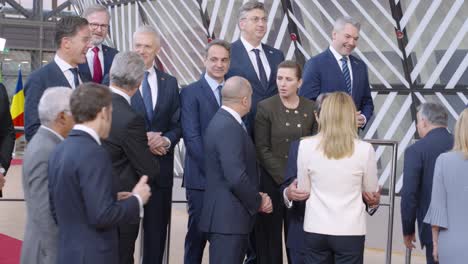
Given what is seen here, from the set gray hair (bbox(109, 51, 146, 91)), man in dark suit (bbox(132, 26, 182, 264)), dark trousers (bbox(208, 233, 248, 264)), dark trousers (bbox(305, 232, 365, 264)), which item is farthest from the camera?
man in dark suit (bbox(132, 26, 182, 264))

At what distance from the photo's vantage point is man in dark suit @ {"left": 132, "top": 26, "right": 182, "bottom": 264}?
6.09 meters

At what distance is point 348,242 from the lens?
16.3ft

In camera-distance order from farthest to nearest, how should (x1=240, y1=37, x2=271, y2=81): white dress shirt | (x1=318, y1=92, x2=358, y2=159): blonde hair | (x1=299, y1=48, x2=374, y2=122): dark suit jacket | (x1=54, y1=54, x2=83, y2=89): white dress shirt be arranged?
1. (x1=299, y1=48, x2=374, y2=122): dark suit jacket
2. (x1=240, y1=37, x2=271, y2=81): white dress shirt
3. (x1=54, y1=54, x2=83, y2=89): white dress shirt
4. (x1=318, y1=92, x2=358, y2=159): blonde hair

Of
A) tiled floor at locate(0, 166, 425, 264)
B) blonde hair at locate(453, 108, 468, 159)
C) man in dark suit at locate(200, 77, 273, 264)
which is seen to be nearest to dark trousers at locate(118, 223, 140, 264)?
man in dark suit at locate(200, 77, 273, 264)

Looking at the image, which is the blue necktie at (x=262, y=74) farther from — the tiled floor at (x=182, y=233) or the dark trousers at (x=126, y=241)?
the tiled floor at (x=182, y=233)

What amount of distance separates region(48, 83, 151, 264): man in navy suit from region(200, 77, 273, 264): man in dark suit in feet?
4.11

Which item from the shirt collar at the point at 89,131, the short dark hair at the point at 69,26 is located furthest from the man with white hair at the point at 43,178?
the short dark hair at the point at 69,26

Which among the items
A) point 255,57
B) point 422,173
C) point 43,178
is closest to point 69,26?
point 43,178

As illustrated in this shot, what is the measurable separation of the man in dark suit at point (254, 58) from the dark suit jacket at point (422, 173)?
1.31m

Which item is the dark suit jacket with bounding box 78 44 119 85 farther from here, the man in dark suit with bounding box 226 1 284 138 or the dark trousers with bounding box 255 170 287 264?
the dark trousers with bounding box 255 170 287 264

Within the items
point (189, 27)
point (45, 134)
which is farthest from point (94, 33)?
point (189, 27)

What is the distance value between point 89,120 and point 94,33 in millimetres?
2511

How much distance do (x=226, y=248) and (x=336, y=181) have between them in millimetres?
1014

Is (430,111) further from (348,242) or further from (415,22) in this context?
(415,22)
